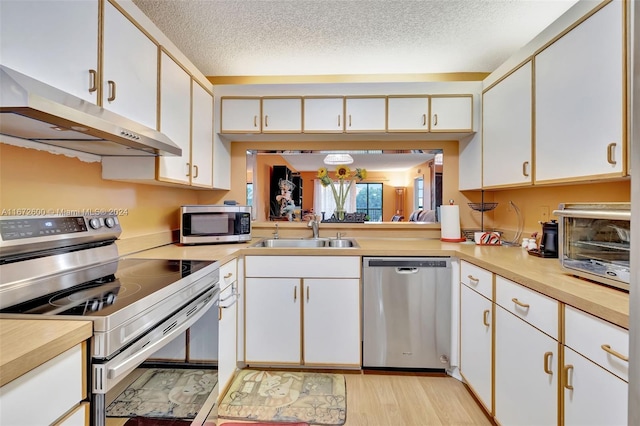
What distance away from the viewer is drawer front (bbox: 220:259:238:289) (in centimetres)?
176

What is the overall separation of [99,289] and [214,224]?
1.19 metres

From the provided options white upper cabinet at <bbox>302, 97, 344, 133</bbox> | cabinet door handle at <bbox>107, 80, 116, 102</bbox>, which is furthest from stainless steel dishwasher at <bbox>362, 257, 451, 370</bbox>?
cabinet door handle at <bbox>107, 80, 116, 102</bbox>

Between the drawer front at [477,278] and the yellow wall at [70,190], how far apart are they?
7.02 ft

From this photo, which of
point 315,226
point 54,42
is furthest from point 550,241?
point 54,42

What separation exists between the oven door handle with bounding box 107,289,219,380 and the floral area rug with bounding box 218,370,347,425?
28.5 inches

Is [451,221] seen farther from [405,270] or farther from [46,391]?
[46,391]

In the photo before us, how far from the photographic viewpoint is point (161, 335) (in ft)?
3.49

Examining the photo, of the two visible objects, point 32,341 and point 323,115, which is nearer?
point 32,341

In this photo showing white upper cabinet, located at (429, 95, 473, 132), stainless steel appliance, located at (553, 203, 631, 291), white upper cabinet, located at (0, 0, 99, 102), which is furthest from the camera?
white upper cabinet, located at (429, 95, 473, 132)

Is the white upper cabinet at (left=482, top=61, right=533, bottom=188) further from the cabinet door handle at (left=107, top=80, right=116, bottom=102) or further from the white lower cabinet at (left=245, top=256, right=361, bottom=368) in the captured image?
the cabinet door handle at (left=107, top=80, right=116, bottom=102)

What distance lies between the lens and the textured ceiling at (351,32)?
1827mm

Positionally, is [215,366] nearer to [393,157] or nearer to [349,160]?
[349,160]

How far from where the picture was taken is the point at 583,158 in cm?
137

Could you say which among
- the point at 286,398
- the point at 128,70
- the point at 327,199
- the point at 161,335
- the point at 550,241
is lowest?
the point at 286,398
